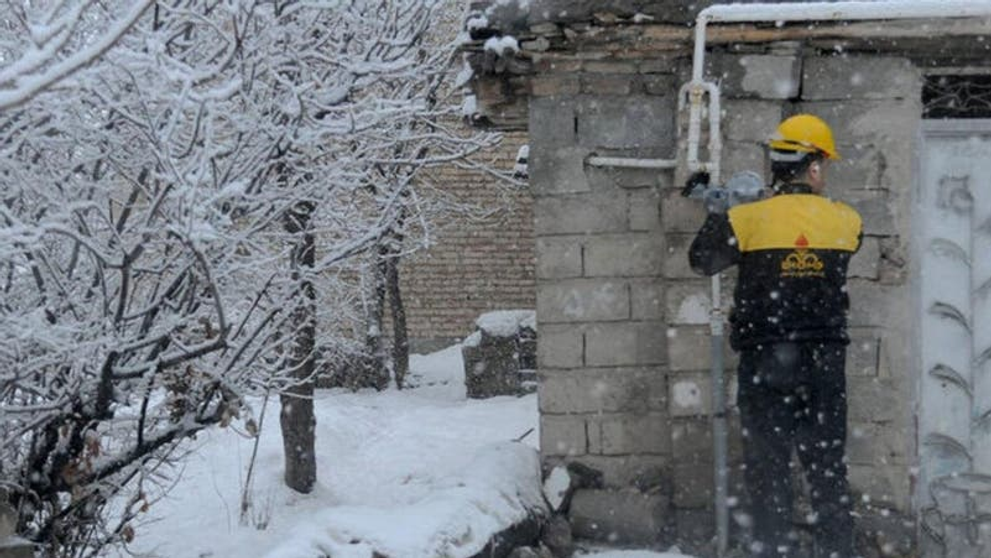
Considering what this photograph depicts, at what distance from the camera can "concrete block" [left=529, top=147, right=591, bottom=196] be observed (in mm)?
7020

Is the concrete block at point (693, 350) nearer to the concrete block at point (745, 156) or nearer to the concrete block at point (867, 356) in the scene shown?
the concrete block at point (867, 356)

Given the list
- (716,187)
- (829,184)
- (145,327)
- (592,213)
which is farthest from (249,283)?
(829,184)

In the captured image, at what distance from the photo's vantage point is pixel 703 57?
6.61 meters

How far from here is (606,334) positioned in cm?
702

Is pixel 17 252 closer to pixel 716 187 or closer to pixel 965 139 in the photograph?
pixel 716 187

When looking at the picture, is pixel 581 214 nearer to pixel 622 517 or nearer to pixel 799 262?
pixel 799 262

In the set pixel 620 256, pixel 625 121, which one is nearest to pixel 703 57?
pixel 625 121

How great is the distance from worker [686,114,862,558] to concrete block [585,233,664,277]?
2.69ft

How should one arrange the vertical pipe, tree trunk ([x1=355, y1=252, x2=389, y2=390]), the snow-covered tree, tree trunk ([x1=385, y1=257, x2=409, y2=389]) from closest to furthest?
the snow-covered tree < the vertical pipe < tree trunk ([x1=355, y1=252, x2=389, y2=390]) < tree trunk ([x1=385, y1=257, x2=409, y2=389])

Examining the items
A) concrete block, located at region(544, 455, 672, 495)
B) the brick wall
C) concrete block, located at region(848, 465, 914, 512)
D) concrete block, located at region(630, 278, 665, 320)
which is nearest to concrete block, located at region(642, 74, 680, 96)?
concrete block, located at region(630, 278, 665, 320)

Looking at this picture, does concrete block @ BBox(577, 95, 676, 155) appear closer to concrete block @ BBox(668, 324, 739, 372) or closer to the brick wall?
concrete block @ BBox(668, 324, 739, 372)

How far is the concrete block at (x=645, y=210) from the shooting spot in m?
6.98

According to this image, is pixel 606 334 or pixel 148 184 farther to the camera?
pixel 606 334

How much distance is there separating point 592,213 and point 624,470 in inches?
49.4
